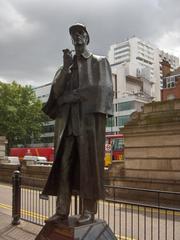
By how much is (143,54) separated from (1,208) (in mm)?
153332

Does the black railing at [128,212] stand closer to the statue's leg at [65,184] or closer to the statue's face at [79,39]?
the statue's leg at [65,184]

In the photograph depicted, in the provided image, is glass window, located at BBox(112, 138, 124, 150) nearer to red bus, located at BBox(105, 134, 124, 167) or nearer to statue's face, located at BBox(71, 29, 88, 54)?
red bus, located at BBox(105, 134, 124, 167)

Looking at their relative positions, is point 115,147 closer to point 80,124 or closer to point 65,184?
point 65,184

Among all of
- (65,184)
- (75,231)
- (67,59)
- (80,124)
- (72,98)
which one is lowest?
(75,231)

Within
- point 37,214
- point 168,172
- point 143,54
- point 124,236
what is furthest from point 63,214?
point 143,54

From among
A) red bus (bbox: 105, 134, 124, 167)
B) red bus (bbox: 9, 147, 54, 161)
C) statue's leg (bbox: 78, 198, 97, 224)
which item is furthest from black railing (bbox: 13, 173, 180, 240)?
red bus (bbox: 9, 147, 54, 161)

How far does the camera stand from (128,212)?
1035 centimetres

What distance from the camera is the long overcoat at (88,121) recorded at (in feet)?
14.4

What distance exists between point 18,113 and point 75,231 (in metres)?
60.1

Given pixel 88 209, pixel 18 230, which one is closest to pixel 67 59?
pixel 88 209

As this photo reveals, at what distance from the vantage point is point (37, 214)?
31.9 feet

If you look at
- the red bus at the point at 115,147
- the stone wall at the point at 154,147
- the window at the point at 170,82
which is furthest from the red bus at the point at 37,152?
the stone wall at the point at 154,147

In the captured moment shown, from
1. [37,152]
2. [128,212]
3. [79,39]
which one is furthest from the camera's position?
[37,152]

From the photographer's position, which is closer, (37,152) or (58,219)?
(58,219)
